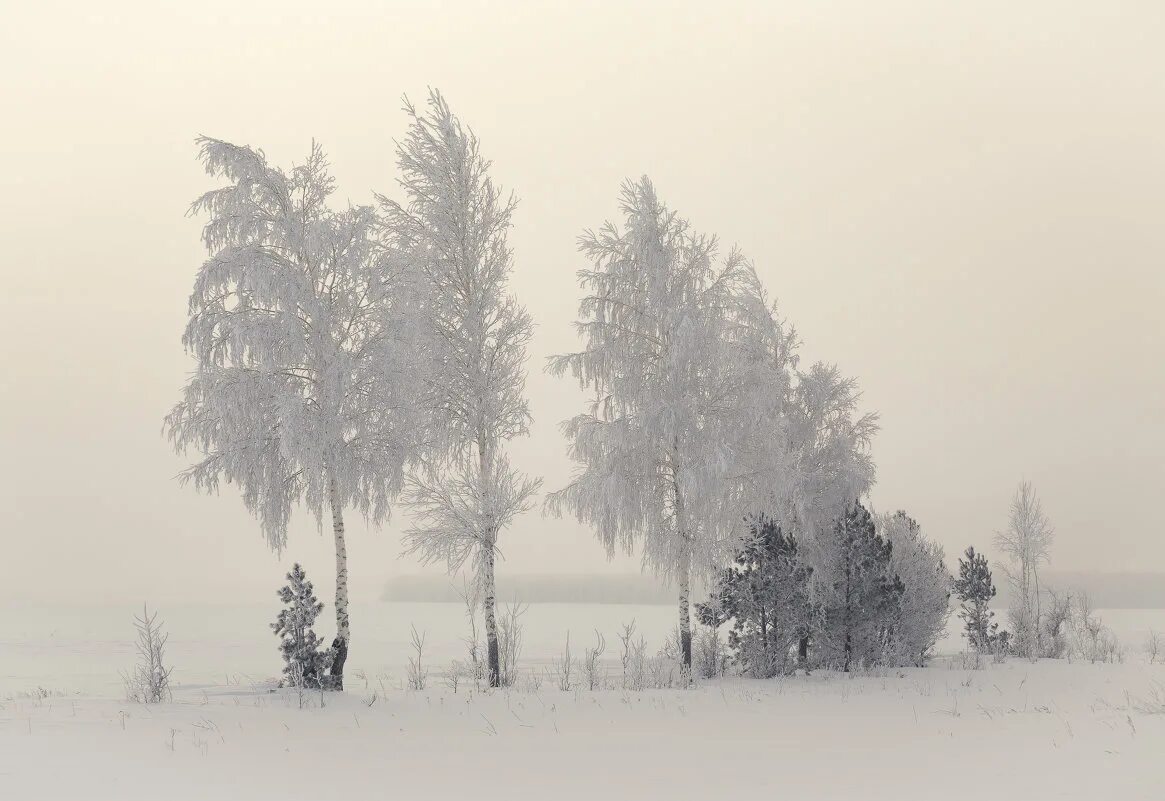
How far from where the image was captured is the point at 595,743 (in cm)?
1117

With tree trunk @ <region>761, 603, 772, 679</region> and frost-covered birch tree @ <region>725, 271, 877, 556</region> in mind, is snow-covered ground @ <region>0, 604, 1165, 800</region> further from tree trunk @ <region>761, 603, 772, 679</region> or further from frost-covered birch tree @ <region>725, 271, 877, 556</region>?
frost-covered birch tree @ <region>725, 271, 877, 556</region>

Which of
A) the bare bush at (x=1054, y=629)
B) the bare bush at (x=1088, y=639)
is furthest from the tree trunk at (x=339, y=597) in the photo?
the bare bush at (x=1054, y=629)

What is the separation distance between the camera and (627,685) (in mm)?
17469

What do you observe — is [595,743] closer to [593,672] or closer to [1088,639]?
[593,672]

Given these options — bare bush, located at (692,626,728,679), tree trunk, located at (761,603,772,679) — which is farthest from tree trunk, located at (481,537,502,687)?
tree trunk, located at (761,603,772,679)

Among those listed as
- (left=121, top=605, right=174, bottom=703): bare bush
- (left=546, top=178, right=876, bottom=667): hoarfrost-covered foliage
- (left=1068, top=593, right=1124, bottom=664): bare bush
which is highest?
(left=546, top=178, right=876, bottom=667): hoarfrost-covered foliage

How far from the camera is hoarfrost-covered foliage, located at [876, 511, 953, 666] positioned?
74.1 ft

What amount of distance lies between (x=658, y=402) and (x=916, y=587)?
9179mm

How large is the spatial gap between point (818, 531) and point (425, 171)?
13.9 m

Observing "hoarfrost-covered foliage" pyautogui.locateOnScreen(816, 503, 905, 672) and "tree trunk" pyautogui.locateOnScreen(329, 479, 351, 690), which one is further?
"hoarfrost-covered foliage" pyautogui.locateOnScreen(816, 503, 905, 672)

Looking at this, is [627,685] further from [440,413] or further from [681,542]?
[440,413]

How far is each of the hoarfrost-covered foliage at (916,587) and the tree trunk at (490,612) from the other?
10.0 meters

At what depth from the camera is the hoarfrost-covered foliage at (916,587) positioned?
22578mm

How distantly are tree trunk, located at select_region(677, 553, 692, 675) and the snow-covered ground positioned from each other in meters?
0.90
